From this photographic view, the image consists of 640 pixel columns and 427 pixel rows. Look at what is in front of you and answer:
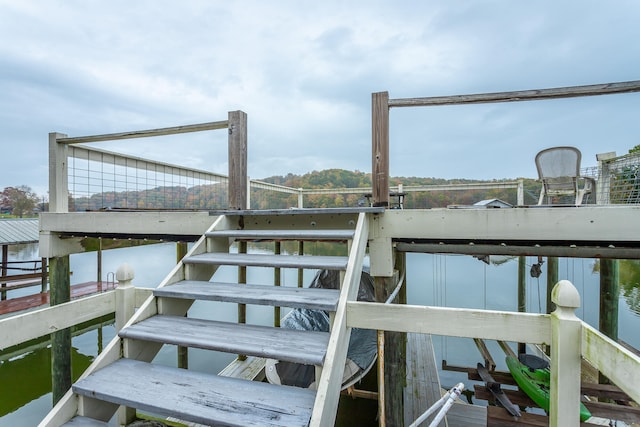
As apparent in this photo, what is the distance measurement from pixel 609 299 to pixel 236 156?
17.6 feet

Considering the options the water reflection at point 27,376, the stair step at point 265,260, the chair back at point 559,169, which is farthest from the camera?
the water reflection at point 27,376

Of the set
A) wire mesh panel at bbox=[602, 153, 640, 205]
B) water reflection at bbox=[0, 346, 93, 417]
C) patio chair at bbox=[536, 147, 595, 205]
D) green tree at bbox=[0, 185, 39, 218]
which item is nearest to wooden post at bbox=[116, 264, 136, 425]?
patio chair at bbox=[536, 147, 595, 205]

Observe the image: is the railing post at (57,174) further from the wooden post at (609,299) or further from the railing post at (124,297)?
the wooden post at (609,299)

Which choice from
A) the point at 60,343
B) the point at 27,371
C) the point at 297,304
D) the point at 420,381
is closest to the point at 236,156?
the point at 297,304

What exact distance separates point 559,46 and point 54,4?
1068 centimetres

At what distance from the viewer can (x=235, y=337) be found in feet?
4.72

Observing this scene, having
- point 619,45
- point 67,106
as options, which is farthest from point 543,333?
point 67,106

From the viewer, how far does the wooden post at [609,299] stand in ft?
13.1

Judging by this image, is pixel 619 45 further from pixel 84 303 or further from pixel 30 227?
pixel 30 227

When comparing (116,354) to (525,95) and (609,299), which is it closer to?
(525,95)

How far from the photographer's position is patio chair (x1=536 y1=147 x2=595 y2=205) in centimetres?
346

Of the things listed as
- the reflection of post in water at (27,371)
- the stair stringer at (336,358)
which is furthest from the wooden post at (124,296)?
the reflection of post in water at (27,371)

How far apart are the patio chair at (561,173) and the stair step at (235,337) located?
12.6 feet

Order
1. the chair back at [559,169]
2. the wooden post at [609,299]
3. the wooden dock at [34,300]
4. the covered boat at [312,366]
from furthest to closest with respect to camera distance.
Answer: the wooden dock at [34,300] < the covered boat at [312,366] < the wooden post at [609,299] < the chair back at [559,169]
